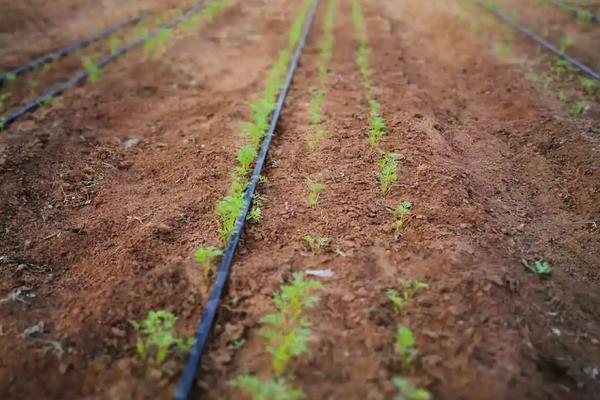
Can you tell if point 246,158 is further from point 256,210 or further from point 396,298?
point 396,298

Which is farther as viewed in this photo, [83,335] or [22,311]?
[22,311]

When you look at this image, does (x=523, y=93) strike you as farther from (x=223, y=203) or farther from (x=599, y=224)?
(x=223, y=203)

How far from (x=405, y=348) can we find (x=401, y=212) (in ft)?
5.10

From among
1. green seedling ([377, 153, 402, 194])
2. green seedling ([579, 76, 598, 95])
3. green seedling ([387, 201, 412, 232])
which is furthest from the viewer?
green seedling ([579, 76, 598, 95])

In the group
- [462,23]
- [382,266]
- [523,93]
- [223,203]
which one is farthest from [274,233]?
[462,23]

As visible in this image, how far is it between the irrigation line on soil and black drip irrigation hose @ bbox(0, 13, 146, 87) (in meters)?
8.37

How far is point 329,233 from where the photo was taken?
4219 millimetres

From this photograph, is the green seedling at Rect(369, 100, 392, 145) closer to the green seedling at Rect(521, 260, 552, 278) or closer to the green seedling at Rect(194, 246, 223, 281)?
the green seedling at Rect(521, 260, 552, 278)

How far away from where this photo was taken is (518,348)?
3209 millimetres

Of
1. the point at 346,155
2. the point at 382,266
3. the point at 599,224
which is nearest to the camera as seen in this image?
the point at 382,266

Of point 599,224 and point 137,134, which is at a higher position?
point 137,134

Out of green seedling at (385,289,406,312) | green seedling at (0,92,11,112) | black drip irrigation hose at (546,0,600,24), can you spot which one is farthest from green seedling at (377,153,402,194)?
black drip irrigation hose at (546,0,600,24)

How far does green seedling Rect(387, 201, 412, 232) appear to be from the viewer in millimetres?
4273

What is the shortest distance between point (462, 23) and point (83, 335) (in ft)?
32.6
